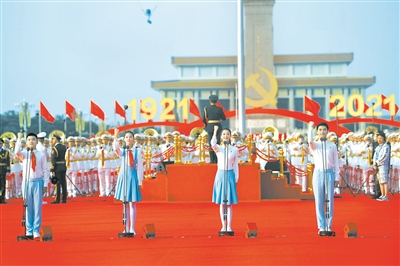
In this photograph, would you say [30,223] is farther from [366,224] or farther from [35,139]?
[366,224]

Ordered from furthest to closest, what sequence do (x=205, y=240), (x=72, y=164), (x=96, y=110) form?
(x=96, y=110) < (x=72, y=164) < (x=205, y=240)

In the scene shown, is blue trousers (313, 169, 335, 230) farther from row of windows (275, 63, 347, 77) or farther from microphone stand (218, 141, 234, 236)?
row of windows (275, 63, 347, 77)

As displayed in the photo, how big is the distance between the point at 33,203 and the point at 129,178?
1326 millimetres

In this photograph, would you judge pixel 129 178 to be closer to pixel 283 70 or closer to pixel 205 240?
pixel 205 240

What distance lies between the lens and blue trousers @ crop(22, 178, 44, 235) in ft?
31.0

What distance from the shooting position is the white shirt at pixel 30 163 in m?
9.39

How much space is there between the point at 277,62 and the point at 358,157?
159 feet

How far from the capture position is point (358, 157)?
18203 mm

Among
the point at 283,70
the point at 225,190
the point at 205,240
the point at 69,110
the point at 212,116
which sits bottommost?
the point at 205,240

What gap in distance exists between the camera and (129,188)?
9.47 meters

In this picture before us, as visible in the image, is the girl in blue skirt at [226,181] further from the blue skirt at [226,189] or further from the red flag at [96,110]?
the red flag at [96,110]

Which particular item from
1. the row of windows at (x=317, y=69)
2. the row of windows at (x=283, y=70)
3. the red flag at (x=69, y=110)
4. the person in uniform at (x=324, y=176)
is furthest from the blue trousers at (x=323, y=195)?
the row of windows at (x=317, y=69)

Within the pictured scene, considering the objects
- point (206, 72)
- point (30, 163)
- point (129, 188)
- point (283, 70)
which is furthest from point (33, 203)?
point (206, 72)

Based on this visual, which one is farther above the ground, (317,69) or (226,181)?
(317,69)
